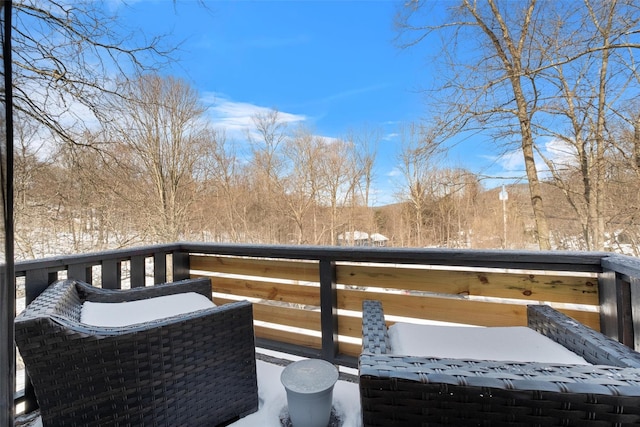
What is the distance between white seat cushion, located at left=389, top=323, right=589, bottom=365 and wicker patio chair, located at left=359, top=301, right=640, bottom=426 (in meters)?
0.29

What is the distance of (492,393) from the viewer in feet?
2.14

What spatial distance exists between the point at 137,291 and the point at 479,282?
2.07 metres

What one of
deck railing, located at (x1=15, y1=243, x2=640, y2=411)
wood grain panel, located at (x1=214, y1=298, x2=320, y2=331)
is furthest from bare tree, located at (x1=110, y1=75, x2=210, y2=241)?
wood grain panel, located at (x1=214, y1=298, x2=320, y2=331)

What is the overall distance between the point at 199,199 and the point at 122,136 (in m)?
5.17

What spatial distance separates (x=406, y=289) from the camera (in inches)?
80.9

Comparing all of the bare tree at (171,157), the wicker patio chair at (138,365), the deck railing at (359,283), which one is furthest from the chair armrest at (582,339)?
the bare tree at (171,157)

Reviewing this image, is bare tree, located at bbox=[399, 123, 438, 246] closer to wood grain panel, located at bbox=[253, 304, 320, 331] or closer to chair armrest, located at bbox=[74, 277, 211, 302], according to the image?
wood grain panel, located at bbox=[253, 304, 320, 331]

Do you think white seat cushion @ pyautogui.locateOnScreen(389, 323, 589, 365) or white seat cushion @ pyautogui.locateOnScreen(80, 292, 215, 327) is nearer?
white seat cushion @ pyautogui.locateOnScreen(389, 323, 589, 365)

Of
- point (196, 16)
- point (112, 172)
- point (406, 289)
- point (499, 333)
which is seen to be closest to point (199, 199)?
point (112, 172)

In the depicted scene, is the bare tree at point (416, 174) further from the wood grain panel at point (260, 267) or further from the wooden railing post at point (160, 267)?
the wooden railing post at point (160, 267)

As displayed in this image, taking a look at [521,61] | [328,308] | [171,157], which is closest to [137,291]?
[328,308]

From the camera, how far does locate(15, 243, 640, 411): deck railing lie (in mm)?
1689

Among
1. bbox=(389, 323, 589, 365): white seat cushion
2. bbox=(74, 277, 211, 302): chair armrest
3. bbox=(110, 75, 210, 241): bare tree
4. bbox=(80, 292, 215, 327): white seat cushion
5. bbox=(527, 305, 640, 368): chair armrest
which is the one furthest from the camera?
bbox=(110, 75, 210, 241): bare tree

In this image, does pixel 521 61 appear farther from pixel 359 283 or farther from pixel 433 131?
pixel 359 283
